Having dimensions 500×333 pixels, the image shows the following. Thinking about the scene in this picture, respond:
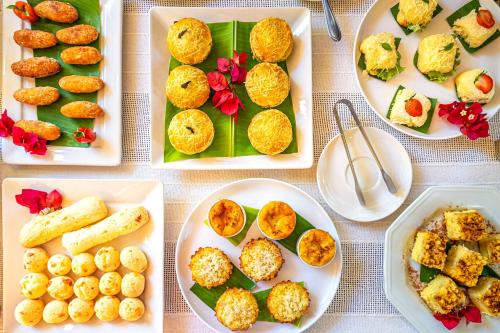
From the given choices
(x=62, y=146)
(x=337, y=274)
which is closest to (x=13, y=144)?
(x=62, y=146)

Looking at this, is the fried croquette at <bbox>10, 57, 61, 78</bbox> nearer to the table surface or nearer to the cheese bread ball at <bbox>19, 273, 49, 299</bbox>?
the table surface

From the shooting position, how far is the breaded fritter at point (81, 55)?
2.11 meters

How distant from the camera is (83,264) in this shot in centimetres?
205

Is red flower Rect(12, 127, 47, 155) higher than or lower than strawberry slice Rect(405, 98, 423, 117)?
lower

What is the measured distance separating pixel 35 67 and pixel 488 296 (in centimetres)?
226

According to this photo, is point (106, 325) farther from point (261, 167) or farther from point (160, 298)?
point (261, 167)

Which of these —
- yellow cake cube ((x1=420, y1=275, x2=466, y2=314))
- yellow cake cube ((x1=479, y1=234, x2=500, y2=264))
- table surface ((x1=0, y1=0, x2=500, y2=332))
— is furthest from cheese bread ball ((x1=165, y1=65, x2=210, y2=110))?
yellow cake cube ((x1=479, y1=234, x2=500, y2=264))

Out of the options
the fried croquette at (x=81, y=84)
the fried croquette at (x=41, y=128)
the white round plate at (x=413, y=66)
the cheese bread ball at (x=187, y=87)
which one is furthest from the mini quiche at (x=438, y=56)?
the fried croquette at (x=41, y=128)

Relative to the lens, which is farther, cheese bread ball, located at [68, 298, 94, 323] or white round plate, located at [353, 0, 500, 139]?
white round plate, located at [353, 0, 500, 139]

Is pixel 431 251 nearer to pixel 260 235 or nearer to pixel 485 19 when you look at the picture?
pixel 260 235

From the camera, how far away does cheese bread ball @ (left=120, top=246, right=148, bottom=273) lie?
2043mm

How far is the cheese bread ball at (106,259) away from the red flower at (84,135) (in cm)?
50

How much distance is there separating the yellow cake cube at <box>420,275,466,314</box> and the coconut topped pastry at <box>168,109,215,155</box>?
3.88 ft

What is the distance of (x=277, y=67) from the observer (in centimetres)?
208
